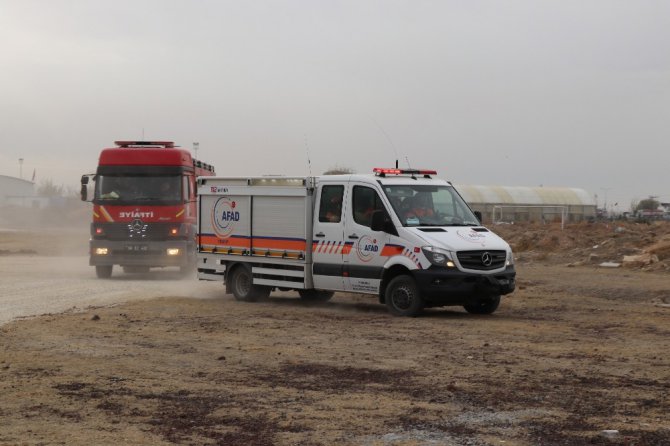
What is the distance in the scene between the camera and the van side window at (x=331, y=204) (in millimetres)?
18234

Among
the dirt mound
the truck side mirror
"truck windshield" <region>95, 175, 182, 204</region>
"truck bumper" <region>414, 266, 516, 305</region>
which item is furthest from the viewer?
the dirt mound

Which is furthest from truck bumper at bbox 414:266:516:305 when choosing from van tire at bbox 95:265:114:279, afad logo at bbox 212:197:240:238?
van tire at bbox 95:265:114:279

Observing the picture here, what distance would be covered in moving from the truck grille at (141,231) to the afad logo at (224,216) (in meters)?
5.89

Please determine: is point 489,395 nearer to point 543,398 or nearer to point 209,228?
point 543,398

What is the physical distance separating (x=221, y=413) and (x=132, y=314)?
854 cm

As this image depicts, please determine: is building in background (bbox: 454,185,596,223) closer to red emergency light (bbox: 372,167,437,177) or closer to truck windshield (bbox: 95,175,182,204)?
truck windshield (bbox: 95,175,182,204)

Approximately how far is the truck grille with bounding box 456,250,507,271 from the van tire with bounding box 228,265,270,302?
4.99 meters

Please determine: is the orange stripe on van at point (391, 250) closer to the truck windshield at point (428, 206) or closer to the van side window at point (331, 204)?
the truck windshield at point (428, 206)

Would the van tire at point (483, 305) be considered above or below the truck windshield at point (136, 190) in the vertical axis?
below

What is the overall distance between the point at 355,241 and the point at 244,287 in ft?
11.1

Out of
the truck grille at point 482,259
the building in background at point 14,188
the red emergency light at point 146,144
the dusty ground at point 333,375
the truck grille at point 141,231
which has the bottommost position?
the dusty ground at point 333,375

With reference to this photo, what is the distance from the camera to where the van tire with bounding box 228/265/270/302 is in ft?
65.4

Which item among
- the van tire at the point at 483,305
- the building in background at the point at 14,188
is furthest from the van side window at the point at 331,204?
the building in background at the point at 14,188

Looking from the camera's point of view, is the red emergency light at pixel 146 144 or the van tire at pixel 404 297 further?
the red emergency light at pixel 146 144
